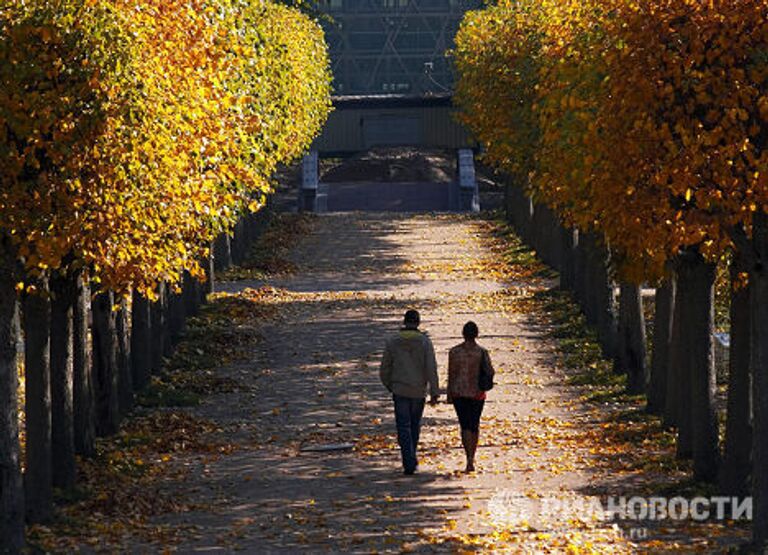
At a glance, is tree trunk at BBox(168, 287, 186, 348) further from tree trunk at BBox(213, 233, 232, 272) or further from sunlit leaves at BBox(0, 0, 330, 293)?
sunlit leaves at BBox(0, 0, 330, 293)

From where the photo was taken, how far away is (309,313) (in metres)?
45.8

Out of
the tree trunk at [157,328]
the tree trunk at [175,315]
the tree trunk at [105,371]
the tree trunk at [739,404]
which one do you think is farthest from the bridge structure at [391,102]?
the tree trunk at [739,404]

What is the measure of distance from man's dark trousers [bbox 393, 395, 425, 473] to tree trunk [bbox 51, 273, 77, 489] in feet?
14.2

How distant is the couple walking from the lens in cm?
2369

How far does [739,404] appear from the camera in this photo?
2247cm

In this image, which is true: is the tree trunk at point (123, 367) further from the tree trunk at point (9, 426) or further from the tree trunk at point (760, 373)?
the tree trunk at point (760, 373)

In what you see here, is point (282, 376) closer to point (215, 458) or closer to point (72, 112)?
point (215, 458)

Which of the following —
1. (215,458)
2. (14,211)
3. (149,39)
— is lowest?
(215,458)

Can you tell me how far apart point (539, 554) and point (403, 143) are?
9277cm

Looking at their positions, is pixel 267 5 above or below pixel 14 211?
above

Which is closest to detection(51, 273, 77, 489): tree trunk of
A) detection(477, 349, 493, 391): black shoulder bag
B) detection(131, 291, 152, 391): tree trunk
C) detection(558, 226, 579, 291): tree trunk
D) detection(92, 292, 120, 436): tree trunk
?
detection(92, 292, 120, 436): tree trunk

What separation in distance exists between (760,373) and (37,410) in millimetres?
8750

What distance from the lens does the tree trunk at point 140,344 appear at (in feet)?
108

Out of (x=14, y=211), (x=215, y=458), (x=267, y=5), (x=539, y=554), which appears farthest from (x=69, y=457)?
(x=267, y=5)
